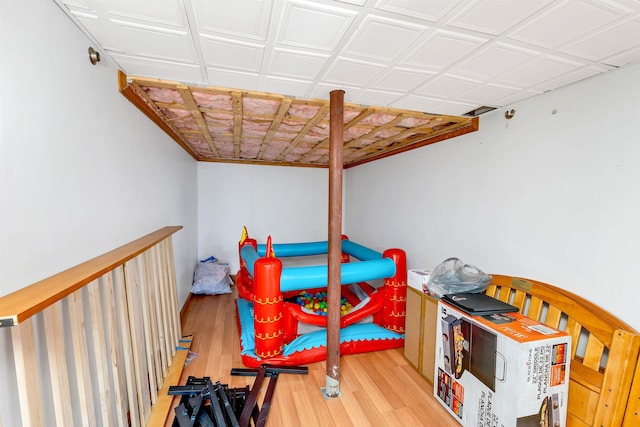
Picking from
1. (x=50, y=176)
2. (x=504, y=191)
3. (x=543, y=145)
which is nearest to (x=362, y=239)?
(x=504, y=191)

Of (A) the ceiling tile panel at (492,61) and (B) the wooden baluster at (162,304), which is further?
(B) the wooden baluster at (162,304)

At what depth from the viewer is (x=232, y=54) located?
4.54 ft

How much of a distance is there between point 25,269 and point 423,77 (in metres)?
2.06

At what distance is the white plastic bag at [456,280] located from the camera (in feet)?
6.84

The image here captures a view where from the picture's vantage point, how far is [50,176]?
101 cm

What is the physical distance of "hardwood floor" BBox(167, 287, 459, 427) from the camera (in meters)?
1.77

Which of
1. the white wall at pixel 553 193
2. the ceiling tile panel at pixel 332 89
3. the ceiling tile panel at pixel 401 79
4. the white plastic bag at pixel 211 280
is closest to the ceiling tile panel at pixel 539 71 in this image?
the white wall at pixel 553 193

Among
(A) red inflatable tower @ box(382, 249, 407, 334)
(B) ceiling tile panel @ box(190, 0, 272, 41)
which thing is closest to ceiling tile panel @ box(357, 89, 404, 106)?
(B) ceiling tile panel @ box(190, 0, 272, 41)

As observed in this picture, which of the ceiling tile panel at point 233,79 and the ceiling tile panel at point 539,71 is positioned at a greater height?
the ceiling tile panel at point 233,79

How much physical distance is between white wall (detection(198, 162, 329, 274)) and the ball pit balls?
140 centimetres

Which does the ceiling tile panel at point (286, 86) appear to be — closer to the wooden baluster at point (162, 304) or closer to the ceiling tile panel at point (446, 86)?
the ceiling tile panel at point (446, 86)

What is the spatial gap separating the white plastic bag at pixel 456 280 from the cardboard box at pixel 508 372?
0.33 meters

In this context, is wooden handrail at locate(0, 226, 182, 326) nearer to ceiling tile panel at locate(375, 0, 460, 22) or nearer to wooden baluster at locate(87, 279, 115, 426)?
wooden baluster at locate(87, 279, 115, 426)

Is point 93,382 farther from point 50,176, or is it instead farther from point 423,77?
point 423,77
